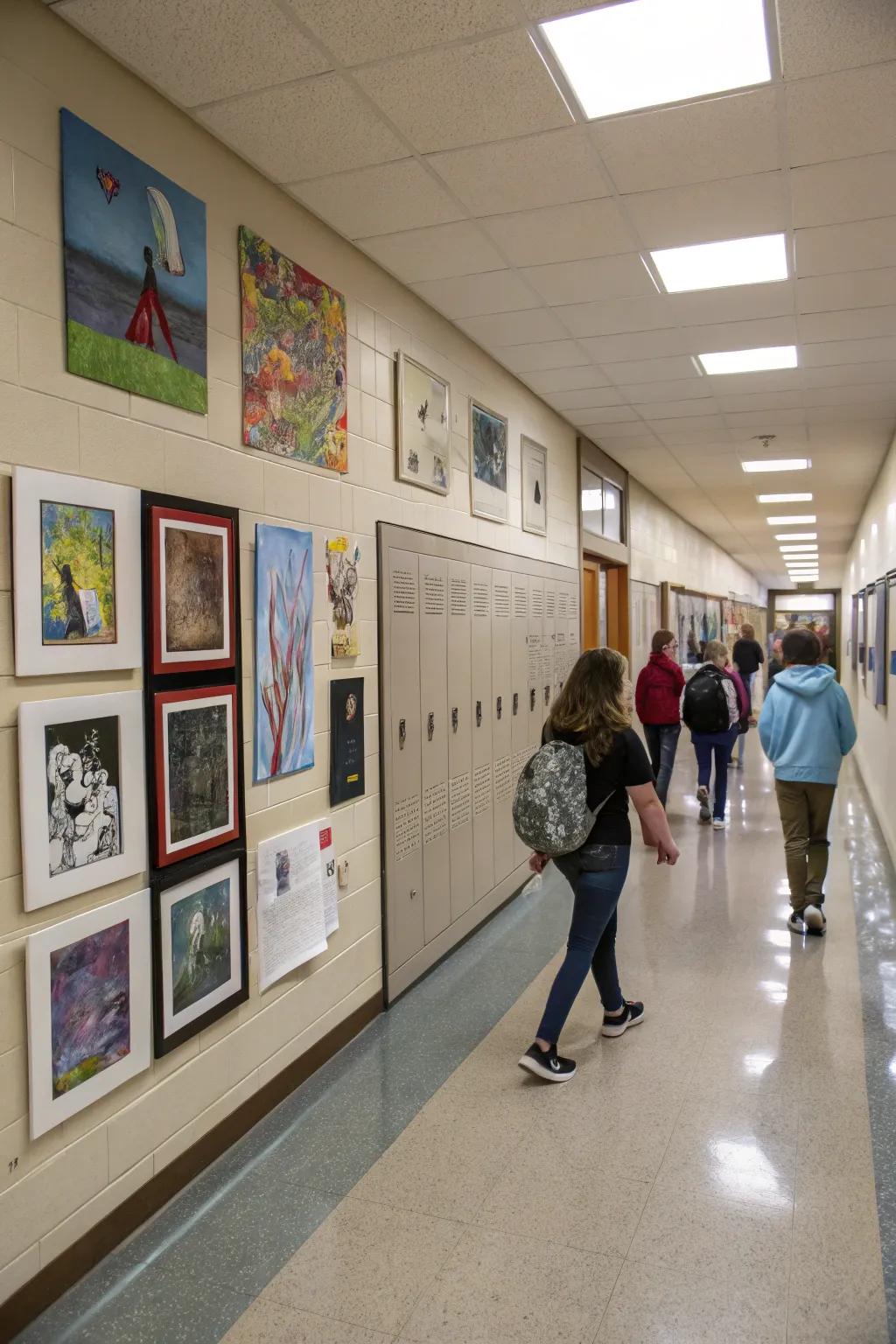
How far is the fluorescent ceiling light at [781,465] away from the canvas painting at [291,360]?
17.5ft

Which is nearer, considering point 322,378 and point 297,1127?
point 297,1127

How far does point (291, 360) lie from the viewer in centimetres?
289

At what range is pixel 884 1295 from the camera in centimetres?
199

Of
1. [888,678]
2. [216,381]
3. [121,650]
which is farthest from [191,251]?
[888,678]

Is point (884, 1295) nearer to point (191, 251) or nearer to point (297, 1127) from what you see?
point (297, 1127)

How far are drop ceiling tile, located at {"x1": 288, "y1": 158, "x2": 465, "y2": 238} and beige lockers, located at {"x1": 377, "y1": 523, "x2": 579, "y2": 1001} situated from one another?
3.48 feet

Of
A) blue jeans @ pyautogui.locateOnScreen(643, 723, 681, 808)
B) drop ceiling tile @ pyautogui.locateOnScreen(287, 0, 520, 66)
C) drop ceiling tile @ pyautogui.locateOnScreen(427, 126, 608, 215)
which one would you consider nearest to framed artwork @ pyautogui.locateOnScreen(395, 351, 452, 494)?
drop ceiling tile @ pyautogui.locateOnScreen(427, 126, 608, 215)

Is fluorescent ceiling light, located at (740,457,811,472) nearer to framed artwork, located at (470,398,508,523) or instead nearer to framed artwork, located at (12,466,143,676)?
framed artwork, located at (470,398,508,523)

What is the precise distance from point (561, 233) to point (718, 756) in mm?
4449

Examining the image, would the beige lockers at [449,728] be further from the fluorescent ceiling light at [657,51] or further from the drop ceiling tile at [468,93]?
the fluorescent ceiling light at [657,51]

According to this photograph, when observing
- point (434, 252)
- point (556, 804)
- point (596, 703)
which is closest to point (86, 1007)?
point (556, 804)

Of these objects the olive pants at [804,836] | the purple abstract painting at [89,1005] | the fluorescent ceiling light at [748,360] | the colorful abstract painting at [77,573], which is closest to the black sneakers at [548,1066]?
the purple abstract painting at [89,1005]

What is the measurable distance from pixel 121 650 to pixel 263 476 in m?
0.85

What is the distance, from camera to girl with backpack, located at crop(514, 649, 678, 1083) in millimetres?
2949
